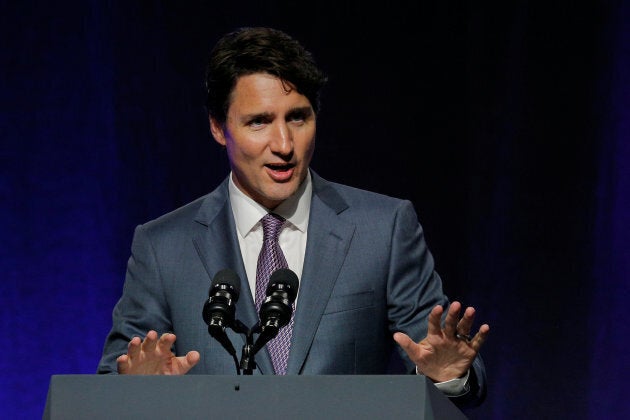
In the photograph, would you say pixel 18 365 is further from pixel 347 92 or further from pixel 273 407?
pixel 273 407

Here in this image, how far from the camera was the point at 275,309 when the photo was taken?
183 cm

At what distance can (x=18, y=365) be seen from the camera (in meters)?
3.61

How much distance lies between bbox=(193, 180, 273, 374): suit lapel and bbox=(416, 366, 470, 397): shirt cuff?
44cm

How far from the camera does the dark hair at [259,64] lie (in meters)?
2.51

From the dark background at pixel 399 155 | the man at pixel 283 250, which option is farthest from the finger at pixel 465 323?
the dark background at pixel 399 155

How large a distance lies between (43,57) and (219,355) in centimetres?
151

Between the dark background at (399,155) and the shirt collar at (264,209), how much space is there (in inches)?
38.7

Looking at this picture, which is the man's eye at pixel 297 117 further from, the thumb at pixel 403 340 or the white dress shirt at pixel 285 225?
the thumb at pixel 403 340

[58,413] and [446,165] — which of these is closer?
[58,413]

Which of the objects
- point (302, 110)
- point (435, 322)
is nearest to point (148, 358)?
point (435, 322)

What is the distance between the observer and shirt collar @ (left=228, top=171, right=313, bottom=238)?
2.61 m

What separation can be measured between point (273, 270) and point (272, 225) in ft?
0.42

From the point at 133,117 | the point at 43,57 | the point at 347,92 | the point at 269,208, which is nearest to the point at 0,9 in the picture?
the point at 43,57

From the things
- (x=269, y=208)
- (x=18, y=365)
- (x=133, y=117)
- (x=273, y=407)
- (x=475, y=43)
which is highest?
(x=475, y=43)
